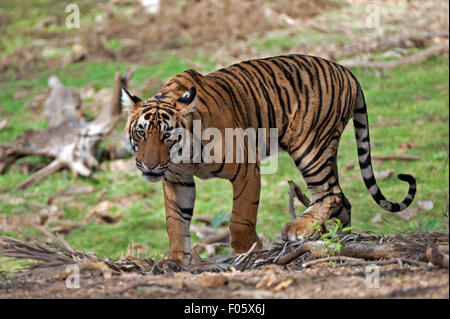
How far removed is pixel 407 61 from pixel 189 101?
7330mm

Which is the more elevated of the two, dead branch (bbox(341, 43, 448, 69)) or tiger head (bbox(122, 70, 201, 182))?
dead branch (bbox(341, 43, 448, 69))

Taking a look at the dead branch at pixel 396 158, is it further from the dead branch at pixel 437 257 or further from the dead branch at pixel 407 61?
the dead branch at pixel 437 257

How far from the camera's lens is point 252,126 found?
4.79 metres

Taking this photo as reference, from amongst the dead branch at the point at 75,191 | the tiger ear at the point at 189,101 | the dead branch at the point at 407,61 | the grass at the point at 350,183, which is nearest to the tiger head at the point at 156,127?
the tiger ear at the point at 189,101

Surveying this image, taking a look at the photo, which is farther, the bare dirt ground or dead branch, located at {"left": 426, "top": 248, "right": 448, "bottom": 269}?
dead branch, located at {"left": 426, "top": 248, "right": 448, "bottom": 269}

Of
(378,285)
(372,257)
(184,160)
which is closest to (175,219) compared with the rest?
(184,160)

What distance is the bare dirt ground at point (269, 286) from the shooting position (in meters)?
2.75

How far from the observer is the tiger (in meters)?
4.29

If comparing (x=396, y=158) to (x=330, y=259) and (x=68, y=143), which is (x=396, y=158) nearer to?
(x=68, y=143)

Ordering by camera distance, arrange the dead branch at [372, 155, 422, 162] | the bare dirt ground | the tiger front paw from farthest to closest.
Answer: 1. the dead branch at [372, 155, 422, 162]
2. the tiger front paw
3. the bare dirt ground

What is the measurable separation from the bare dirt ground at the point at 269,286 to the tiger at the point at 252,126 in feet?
3.75

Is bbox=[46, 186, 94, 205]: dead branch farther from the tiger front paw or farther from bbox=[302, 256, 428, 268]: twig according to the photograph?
bbox=[302, 256, 428, 268]: twig

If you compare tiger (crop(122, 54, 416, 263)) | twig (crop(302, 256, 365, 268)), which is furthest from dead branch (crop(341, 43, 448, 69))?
twig (crop(302, 256, 365, 268))

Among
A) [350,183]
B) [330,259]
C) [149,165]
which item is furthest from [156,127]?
[350,183]
